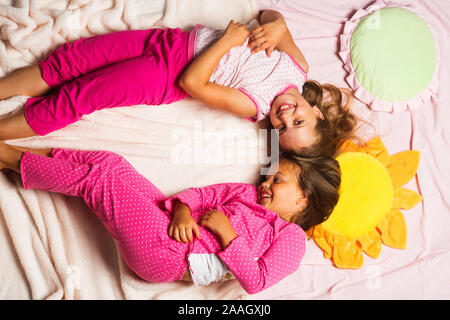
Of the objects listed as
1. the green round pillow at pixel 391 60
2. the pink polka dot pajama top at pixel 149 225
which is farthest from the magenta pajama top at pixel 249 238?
the green round pillow at pixel 391 60

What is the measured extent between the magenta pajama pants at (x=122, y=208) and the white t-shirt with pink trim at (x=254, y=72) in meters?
0.42

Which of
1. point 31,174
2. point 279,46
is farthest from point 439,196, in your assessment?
point 31,174

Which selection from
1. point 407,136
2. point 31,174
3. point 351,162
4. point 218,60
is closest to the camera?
point 31,174

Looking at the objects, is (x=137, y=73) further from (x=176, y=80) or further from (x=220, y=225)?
(x=220, y=225)

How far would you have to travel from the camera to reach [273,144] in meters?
1.34

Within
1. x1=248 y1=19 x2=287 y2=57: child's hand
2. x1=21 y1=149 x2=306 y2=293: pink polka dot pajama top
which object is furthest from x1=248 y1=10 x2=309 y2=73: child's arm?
x1=21 y1=149 x2=306 y2=293: pink polka dot pajama top

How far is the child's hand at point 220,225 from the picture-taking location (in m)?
1.10

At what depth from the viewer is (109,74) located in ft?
4.08

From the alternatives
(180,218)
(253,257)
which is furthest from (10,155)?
(253,257)

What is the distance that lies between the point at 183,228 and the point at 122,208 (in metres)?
0.16

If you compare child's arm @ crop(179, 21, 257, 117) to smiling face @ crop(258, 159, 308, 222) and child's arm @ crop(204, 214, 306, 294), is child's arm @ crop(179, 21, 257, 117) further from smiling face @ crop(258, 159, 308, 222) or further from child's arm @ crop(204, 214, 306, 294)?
child's arm @ crop(204, 214, 306, 294)

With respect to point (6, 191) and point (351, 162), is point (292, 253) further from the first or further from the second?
point (6, 191)
